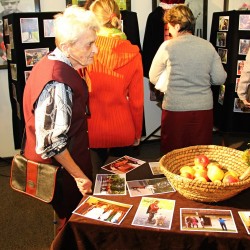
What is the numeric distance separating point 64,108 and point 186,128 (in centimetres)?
128

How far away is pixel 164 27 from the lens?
11.3 ft

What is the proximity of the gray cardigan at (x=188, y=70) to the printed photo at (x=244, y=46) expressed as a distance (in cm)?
128

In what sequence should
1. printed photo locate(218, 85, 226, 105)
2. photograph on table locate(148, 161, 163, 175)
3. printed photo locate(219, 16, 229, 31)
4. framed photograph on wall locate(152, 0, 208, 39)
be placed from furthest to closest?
framed photograph on wall locate(152, 0, 208, 39)
printed photo locate(218, 85, 226, 105)
printed photo locate(219, 16, 229, 31)
photograph on table locate(148, 161, 163, 175)

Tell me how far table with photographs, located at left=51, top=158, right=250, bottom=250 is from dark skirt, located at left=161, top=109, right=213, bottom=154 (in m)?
1.10

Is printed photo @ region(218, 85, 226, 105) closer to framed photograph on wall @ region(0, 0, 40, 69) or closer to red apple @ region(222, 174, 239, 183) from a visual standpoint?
framed photograph on wall @ region(0, 0, 40, 69)

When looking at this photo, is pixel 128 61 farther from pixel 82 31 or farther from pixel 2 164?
pixel 2 164

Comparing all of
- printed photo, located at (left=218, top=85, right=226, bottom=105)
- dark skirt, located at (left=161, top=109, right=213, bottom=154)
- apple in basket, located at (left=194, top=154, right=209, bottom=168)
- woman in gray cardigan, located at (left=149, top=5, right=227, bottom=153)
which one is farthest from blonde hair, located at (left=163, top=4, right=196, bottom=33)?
printed photo, located at (left=218, top=85, right=226, bottom=105)

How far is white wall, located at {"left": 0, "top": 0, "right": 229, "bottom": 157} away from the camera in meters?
3.40

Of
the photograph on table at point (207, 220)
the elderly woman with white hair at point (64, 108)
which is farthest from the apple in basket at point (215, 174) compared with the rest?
the elderly woman with white hair at point (64, 108)

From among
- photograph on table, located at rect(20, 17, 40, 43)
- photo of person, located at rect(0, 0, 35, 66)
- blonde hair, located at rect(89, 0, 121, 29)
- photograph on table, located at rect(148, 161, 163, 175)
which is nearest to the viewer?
photograph on table, located at rect(148, 161, 163, 175)

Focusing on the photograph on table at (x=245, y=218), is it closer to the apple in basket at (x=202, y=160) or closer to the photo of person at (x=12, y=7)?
the apple in basket at (x=202, y=160)

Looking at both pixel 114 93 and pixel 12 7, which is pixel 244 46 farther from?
pixel 12 7

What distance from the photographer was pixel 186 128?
7.80 ft

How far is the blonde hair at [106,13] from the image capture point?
180 centimetres
